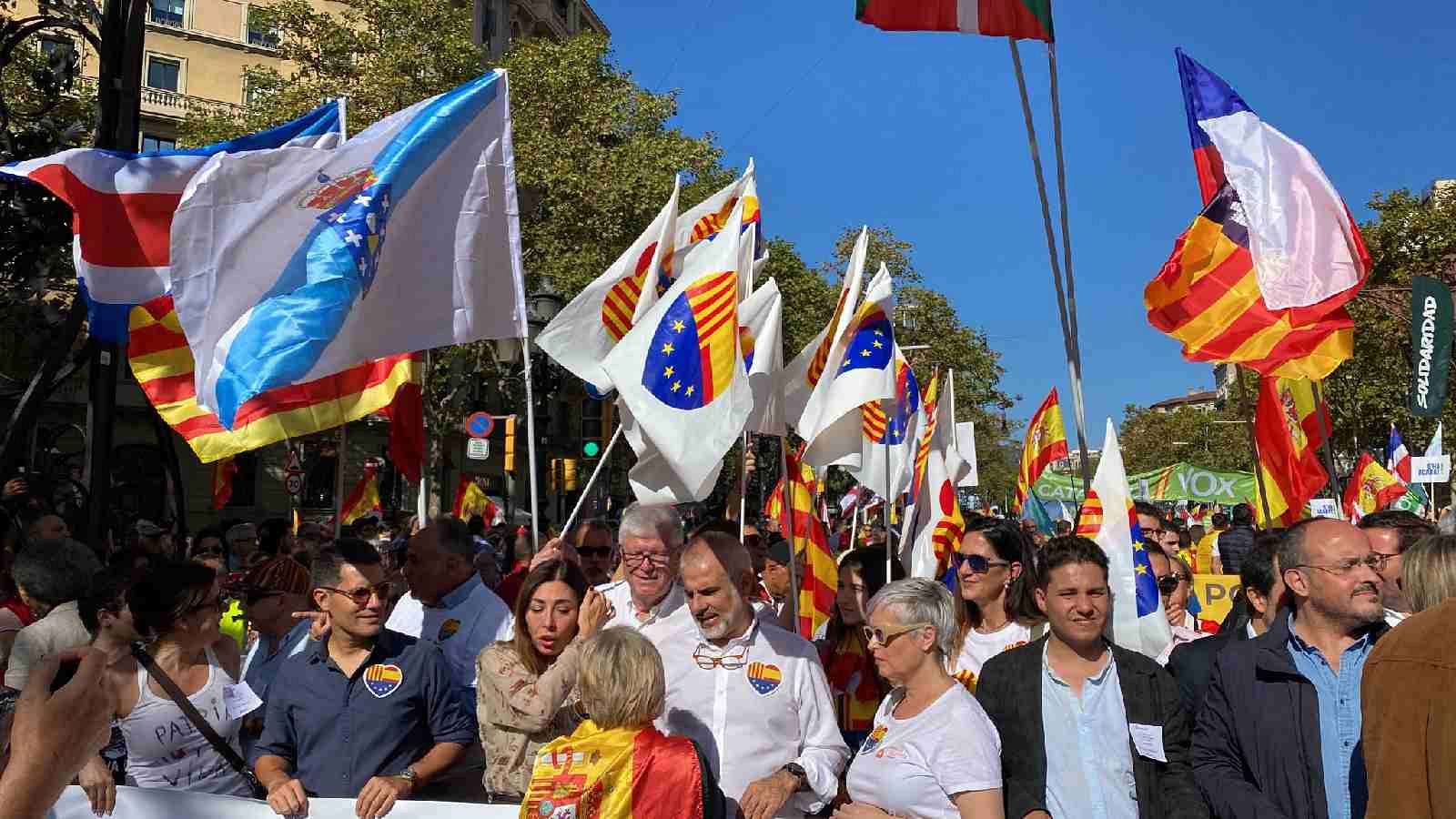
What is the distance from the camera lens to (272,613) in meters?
5.63

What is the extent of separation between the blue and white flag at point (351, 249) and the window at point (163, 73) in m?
36.6

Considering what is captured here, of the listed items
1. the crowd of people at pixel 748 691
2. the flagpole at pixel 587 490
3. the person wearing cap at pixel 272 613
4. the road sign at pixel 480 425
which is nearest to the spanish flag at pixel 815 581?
the flagpole at pixel 587 490

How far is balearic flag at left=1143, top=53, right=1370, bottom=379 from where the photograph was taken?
704 centimetres

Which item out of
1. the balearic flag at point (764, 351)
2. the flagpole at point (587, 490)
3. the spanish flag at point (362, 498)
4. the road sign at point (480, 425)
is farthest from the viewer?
the road sign at point (480, 425)

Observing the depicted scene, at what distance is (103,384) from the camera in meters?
6.71

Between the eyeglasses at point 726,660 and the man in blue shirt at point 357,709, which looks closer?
the eyeglasses at point 726,660

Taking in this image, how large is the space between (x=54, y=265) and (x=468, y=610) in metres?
6.31

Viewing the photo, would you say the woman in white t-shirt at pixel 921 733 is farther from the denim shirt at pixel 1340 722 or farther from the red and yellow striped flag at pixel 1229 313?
the red and yellow striped flag at pixel 1229 313

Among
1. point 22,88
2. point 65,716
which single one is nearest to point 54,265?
point 65,716

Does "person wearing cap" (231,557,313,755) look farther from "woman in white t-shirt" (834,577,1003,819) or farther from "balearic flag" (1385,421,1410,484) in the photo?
"balearic flag" (1385,421,1410,484)

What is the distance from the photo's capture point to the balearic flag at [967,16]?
232 inches

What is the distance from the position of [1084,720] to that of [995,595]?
3.84 ft

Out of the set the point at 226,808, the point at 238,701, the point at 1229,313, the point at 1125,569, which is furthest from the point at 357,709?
the point at 1229,313

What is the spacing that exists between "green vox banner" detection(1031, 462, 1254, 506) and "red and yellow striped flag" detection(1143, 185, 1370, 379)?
695 inches
